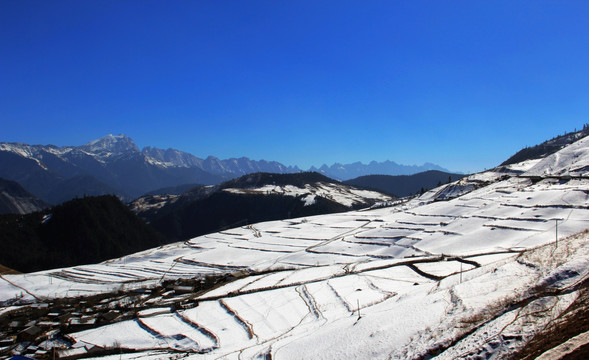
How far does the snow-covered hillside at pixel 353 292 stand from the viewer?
11523 mm

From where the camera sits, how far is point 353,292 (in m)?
21.6

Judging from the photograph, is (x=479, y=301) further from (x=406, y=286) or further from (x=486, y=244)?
(x=486, y=244)

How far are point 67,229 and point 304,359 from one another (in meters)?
110

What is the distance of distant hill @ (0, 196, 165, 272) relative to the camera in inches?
3465

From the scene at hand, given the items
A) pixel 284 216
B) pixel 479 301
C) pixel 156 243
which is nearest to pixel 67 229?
pixel 156 243

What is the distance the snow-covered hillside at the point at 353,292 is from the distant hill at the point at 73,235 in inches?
2048

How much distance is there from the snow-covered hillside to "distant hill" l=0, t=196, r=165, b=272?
52.0 m

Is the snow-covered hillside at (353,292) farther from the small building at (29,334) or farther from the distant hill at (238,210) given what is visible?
the distant hill at (238,210)

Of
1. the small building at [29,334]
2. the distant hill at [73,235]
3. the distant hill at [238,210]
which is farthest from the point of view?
the distant hill at [238,210]

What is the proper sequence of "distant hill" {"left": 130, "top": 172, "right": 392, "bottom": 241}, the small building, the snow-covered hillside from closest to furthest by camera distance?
1. the snow-covered hillside
2. the small building
3. "distant hill" {"left": 130, "top": 172, "right": 392, "bottom": 241}

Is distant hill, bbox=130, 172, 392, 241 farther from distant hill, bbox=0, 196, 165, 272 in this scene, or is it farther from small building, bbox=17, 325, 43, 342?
small building, bbox=17, 325, 43, 342

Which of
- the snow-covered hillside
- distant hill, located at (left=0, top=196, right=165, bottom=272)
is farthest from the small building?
distant hill, located at (left=0, top=196, right=165, bottom=272)

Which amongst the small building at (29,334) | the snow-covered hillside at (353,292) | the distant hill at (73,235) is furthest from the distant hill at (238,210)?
the small building at (29,334)

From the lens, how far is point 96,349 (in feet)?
56.0
